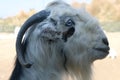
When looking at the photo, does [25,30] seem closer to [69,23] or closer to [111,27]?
[69,23]

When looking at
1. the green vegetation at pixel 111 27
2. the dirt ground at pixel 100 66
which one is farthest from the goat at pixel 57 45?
the green vegetation at pixel 111 27

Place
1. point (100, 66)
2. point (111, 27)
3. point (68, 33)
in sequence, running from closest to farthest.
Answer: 1. point (68, 33)
2. point (100, 66)
3. point (111, 27)

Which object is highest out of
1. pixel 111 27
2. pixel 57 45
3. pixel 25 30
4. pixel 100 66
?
pixel 25 30

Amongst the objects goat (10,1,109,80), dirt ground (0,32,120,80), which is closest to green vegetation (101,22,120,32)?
dirt ground (0,32,120,80)

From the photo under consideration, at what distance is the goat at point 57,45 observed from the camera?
12.4 feet

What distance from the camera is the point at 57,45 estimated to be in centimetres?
387

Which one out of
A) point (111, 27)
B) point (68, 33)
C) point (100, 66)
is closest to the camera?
point (68, 33)

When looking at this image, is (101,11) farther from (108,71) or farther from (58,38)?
(58,38)

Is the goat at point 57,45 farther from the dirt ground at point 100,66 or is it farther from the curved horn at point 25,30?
the dirt ground at point 100,66

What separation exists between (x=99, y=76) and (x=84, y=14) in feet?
30.4

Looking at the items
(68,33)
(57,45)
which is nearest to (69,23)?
(68,33)

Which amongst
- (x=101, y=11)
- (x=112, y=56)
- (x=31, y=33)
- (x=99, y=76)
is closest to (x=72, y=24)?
(x=31, y=33)

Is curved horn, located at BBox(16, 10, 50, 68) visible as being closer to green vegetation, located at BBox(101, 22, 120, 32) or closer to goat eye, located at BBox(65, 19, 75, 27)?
goat eye, located at BBox(65, 19, 75, 27)

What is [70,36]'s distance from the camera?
384cm
